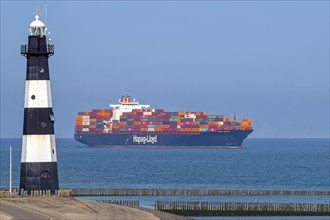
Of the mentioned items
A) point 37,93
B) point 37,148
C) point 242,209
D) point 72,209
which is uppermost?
point 37,93

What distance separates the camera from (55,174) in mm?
41844

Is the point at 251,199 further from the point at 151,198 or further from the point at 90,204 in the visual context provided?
the point at 90,204

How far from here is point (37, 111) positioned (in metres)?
41.1

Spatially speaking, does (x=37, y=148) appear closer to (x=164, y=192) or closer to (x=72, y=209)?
(x=72, y=209)

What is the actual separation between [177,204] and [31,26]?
18.6m

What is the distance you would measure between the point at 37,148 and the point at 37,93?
2.55m

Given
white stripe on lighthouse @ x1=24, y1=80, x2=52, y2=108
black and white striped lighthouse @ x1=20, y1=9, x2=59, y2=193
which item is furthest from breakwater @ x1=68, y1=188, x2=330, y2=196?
white stripe on lighthouse @ x1=24, y1=80, x2=52, y2=108

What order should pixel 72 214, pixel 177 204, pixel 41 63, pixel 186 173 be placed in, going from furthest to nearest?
pixel 186 173
pixel 177 204
pixel 41 63
pixel 72 214

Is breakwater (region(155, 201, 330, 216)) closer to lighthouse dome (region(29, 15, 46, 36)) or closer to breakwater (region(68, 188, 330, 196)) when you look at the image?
breakwater (region(68, 188, 330, 196))

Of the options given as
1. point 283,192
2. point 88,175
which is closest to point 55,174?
point 283,192

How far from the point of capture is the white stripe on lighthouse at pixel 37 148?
4094cm

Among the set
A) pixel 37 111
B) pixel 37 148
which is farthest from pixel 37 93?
pixel 37 148

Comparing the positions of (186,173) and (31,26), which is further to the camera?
(186,173)

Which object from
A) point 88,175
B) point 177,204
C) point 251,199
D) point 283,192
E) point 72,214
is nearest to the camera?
point 72,214
